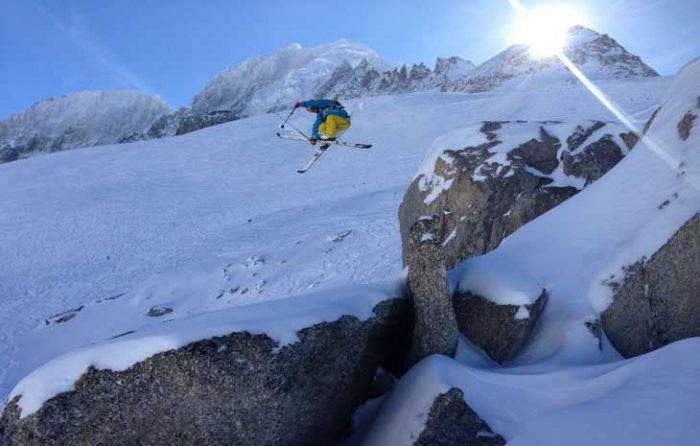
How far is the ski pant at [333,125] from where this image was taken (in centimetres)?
1231

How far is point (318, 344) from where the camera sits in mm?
4660

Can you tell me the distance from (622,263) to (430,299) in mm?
2635

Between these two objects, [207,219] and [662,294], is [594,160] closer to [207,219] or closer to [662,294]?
[662,294]

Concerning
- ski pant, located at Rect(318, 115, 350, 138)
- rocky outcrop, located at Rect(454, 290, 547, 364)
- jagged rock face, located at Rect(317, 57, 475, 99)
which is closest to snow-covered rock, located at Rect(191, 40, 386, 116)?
jagged rock face, located at Rect(317, 57, 475, 99)

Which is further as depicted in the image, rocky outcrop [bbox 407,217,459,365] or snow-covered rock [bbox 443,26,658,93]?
snow-covered rock [bbox 443,26,658,93]

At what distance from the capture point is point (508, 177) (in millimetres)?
10969

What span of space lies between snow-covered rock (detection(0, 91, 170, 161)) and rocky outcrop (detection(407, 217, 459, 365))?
531 ft

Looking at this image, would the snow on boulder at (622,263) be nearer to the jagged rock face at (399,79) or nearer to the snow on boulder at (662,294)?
the snow on boulder at (662,294)

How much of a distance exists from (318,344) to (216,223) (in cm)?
2399

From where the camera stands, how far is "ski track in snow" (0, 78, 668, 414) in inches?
709

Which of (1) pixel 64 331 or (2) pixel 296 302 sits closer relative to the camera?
(2) pixel 296 302

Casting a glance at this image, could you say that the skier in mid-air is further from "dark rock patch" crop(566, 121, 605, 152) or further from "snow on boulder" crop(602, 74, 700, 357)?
"snow on boulder" crop(602, 74, 700, 357)

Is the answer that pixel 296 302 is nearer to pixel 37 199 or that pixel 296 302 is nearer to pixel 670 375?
pixel 670 375

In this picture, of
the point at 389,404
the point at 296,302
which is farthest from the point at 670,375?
the point at 296,302
